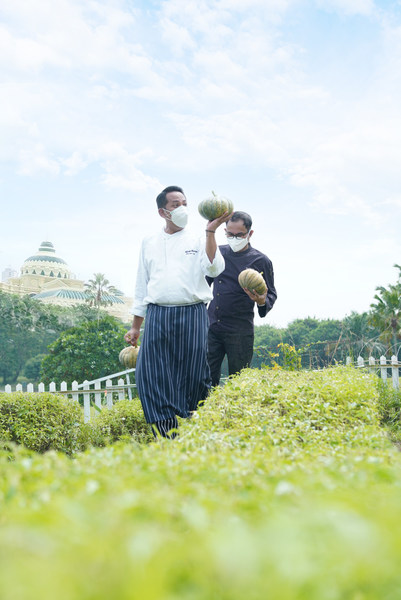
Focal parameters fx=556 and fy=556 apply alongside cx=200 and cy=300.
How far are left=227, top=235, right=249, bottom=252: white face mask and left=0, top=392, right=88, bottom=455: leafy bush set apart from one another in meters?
2.48

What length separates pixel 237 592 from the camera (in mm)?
690

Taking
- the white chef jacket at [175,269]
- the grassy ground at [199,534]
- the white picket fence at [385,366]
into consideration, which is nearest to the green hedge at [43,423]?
the white chef jacket at [175,269]

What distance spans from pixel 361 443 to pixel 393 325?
43826mm

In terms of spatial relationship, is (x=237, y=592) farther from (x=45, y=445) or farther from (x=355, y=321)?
(x=355, y=321)

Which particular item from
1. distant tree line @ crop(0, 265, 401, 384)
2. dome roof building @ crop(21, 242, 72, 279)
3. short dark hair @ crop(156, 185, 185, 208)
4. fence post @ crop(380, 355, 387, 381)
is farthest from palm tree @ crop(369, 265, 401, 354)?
dome roof building @ crop(21, 242, 72, 279)

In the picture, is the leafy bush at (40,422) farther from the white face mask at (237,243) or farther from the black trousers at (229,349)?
the white face mask at (237,243)

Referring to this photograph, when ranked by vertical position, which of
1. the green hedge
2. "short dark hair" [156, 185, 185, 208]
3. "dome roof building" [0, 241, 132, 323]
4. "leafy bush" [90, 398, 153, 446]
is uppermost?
"dome roof building" [0, 241, 132, 323]

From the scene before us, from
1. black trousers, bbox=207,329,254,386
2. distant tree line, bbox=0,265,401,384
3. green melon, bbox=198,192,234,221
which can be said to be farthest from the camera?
distant tree line, bbox=0,265,401,384

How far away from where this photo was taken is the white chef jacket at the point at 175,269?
14.7 feet

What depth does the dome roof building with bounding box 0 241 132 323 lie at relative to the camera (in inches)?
3526

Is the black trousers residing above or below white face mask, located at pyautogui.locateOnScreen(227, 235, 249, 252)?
below

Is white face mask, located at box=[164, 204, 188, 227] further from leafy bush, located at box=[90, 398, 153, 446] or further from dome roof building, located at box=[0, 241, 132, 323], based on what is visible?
dome roof building, located at box=[0, 241, 132, 323]

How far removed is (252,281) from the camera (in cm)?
548

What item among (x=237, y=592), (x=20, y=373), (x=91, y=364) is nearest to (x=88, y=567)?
(x=237, y=592)
